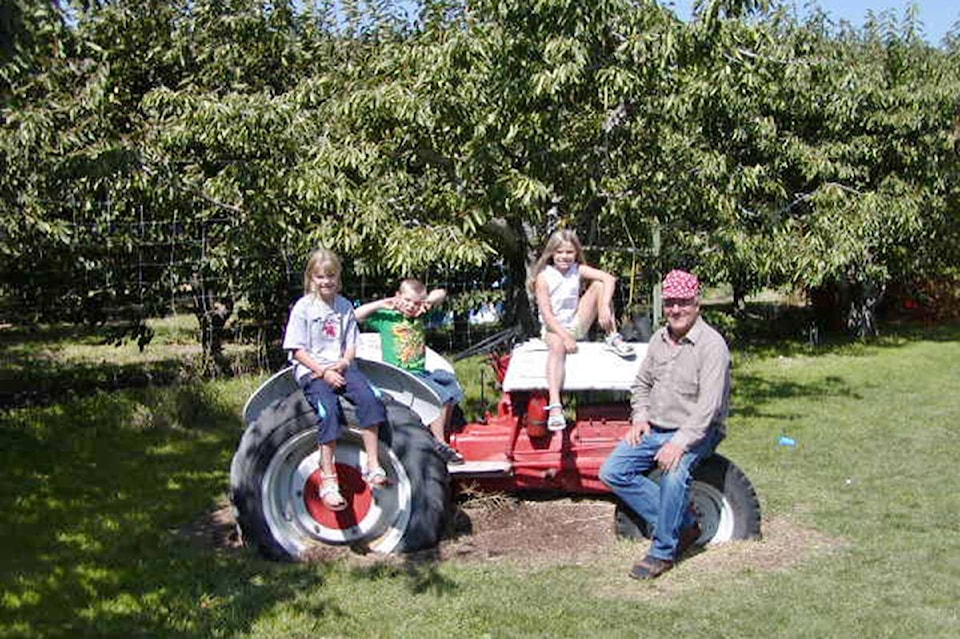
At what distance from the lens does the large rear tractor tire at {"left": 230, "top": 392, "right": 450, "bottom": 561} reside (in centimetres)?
532

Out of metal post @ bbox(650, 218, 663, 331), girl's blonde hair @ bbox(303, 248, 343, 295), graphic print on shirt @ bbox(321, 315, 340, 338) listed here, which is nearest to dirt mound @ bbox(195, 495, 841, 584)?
graphic print on shirt @ bbox(321, 315, 340, 338)

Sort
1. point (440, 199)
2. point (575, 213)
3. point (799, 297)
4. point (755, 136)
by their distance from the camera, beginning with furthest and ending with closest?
point (799, 297) < point (755, 136) < point (575, 213) < point (440, 199)

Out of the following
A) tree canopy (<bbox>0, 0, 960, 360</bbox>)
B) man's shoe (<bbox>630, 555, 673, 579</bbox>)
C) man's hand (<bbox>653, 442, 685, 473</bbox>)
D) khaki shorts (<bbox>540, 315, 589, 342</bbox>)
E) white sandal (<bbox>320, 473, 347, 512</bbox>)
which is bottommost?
man's shoe (<bbox>630, 555, 673, 579</bbox>)

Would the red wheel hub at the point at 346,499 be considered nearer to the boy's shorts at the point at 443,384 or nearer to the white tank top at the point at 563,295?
the boy's shorts at the point at 443,384

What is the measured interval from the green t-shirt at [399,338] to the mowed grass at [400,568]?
1234 millimetres

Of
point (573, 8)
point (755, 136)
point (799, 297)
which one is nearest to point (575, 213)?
point (573, 8)

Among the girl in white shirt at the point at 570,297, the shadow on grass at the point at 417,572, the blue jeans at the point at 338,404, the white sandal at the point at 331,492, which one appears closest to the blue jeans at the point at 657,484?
the girl in white shirt at the point at 570,297

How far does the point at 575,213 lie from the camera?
8.31m

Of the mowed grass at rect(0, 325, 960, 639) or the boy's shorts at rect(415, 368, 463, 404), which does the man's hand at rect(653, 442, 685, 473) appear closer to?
the mowed grass at rect(0, 325, 960, 639)

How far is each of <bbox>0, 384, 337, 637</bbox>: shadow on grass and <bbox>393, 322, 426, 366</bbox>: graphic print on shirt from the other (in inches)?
55.3

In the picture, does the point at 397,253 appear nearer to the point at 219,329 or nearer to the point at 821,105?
the point at 219,329

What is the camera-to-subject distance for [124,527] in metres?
5.88

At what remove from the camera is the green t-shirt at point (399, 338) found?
609cm

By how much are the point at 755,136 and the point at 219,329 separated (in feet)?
22.7
